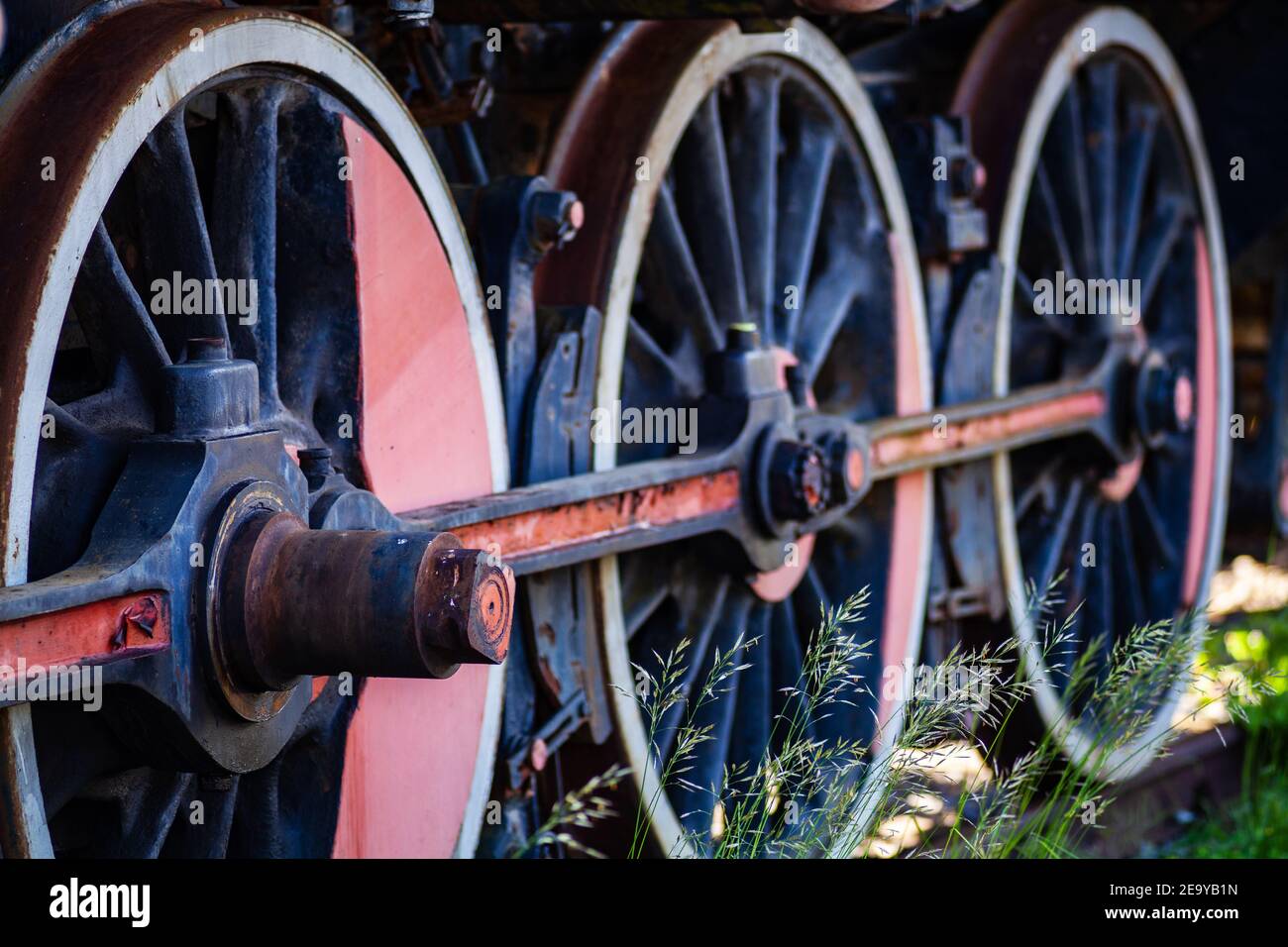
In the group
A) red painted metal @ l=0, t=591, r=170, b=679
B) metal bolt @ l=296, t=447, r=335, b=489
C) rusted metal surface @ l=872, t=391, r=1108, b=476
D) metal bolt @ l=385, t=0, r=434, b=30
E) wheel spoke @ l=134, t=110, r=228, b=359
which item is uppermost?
metal bolt @ l=385, t=0, r=434, b=30

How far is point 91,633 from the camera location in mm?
1731

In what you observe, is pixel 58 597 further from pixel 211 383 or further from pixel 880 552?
→ pixel 880 552

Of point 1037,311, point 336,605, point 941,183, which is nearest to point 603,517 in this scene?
point 336,605

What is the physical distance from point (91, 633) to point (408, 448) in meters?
0.72

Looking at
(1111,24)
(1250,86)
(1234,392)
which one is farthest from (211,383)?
(1234,392)

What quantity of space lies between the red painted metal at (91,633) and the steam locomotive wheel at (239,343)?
12mm

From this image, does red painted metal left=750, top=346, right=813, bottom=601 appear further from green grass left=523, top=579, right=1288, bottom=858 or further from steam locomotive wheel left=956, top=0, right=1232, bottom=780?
steam locomotive wheel left=956, top=0, right=1232, bottom=780

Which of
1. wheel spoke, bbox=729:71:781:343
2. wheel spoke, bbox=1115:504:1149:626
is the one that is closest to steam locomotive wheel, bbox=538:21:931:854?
wheel spoke, bbox=729:71:781:343

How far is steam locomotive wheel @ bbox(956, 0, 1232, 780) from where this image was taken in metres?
4.11

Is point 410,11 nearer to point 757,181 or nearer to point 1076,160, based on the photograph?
point 757,181

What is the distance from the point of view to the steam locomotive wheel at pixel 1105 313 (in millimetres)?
4109

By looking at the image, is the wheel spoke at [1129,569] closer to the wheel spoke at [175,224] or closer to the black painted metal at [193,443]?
the black painted metal at [193,443]

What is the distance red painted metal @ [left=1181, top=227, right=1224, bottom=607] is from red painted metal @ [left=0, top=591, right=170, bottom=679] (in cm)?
363

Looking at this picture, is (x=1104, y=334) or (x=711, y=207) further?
(x=1104, y=334)
